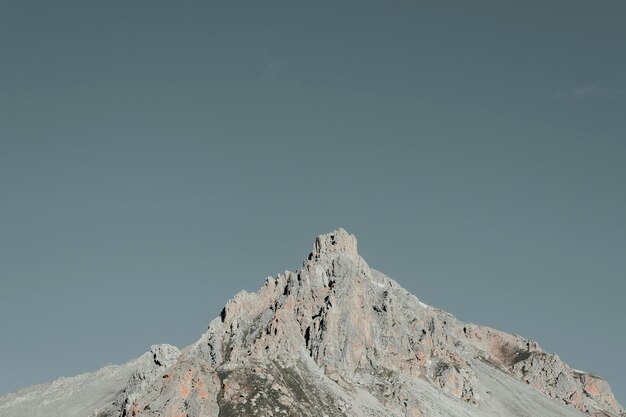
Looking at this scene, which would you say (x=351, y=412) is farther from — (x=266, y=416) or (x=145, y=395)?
(x=145, y=395)

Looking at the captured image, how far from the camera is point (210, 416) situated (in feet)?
578

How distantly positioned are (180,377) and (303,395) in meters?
35.6

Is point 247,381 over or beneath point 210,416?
over

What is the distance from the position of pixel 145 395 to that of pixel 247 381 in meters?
28.4

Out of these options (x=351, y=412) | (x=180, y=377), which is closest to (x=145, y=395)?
(x=180, y=377)

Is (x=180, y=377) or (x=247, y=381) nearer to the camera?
(x=180, y=377)

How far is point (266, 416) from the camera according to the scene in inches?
7052

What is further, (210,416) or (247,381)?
(247,381)

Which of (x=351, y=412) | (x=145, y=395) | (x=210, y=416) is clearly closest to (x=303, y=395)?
(x=351, y=412)

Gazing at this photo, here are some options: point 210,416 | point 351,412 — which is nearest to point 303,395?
point 351,412

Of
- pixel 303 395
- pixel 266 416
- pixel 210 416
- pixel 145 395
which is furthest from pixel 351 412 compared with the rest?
pixel 145 395

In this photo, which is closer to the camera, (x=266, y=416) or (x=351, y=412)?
(x=266, y=416)

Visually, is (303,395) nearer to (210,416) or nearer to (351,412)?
(351,412)

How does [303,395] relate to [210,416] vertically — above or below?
above
